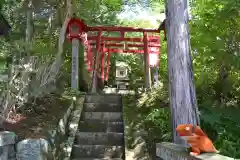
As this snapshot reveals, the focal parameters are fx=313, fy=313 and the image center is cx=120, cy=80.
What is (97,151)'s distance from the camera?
6.56 meters

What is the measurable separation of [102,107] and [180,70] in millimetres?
3894

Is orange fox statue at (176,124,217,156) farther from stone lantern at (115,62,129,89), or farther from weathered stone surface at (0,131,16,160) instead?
stone lantern at (115,62,129,89)

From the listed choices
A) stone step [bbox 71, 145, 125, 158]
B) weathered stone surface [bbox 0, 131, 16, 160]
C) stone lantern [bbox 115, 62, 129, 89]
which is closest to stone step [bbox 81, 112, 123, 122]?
stone step [bbox 71, 145, 125, 158]

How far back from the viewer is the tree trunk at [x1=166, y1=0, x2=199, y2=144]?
5.03 m

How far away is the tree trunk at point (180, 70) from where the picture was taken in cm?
503

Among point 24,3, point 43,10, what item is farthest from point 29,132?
point 43,10

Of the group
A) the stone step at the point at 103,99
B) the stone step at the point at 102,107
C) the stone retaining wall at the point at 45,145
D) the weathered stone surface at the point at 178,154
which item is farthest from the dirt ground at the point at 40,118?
the weathered stone surface at the point at 178,154

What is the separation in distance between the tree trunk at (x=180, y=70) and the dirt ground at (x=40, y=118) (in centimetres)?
256

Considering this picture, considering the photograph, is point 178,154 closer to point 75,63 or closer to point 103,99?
point 103,99

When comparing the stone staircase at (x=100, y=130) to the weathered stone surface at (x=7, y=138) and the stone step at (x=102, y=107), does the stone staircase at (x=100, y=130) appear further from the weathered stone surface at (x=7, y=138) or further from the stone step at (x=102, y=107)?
the weathered stone surface at (x=7, y=138)

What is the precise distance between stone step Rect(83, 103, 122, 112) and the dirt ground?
0.57m

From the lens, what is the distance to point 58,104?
7.95 m

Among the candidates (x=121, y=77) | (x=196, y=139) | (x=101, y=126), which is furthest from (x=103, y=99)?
(x=121, y=77)

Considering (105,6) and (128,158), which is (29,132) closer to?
(128,158)
